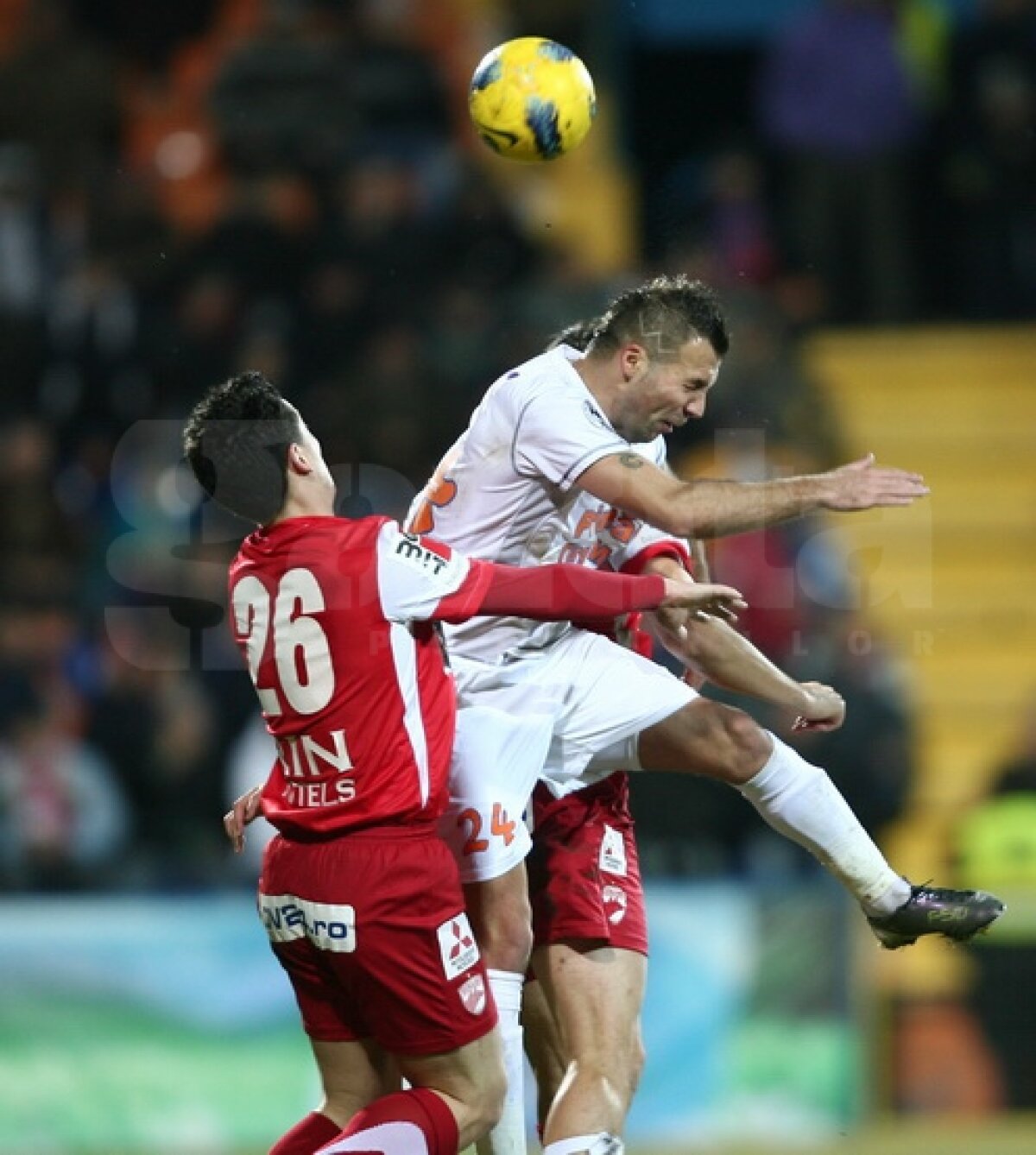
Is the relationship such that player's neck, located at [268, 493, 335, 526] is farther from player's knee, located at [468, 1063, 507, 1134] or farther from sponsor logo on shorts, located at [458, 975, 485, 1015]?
player's knee, located at [468, 1063, 507, 1134]

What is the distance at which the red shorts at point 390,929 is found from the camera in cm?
556

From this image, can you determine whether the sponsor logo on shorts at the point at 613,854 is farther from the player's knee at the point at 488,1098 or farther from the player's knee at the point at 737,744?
the player's knee at the point at 488,1098

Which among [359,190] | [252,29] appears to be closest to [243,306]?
[359,190]

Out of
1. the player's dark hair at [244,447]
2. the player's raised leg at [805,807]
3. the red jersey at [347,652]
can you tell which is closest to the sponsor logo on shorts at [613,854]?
the player's raised leg at [805,807]

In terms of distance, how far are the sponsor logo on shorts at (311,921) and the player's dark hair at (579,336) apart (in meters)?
1.67

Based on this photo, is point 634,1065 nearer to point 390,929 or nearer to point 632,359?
point 390,929

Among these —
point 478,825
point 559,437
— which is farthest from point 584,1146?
point 559,437

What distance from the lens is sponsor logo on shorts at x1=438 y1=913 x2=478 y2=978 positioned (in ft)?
18.4

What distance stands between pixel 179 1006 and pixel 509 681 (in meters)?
3.82

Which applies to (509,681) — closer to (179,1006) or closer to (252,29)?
(179,1006)

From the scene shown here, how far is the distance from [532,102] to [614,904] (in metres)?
2.07

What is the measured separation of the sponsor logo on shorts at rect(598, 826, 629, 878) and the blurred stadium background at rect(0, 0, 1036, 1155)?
1448 millimetres

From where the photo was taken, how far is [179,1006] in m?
9.54

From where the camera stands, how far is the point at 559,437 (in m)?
5.95
